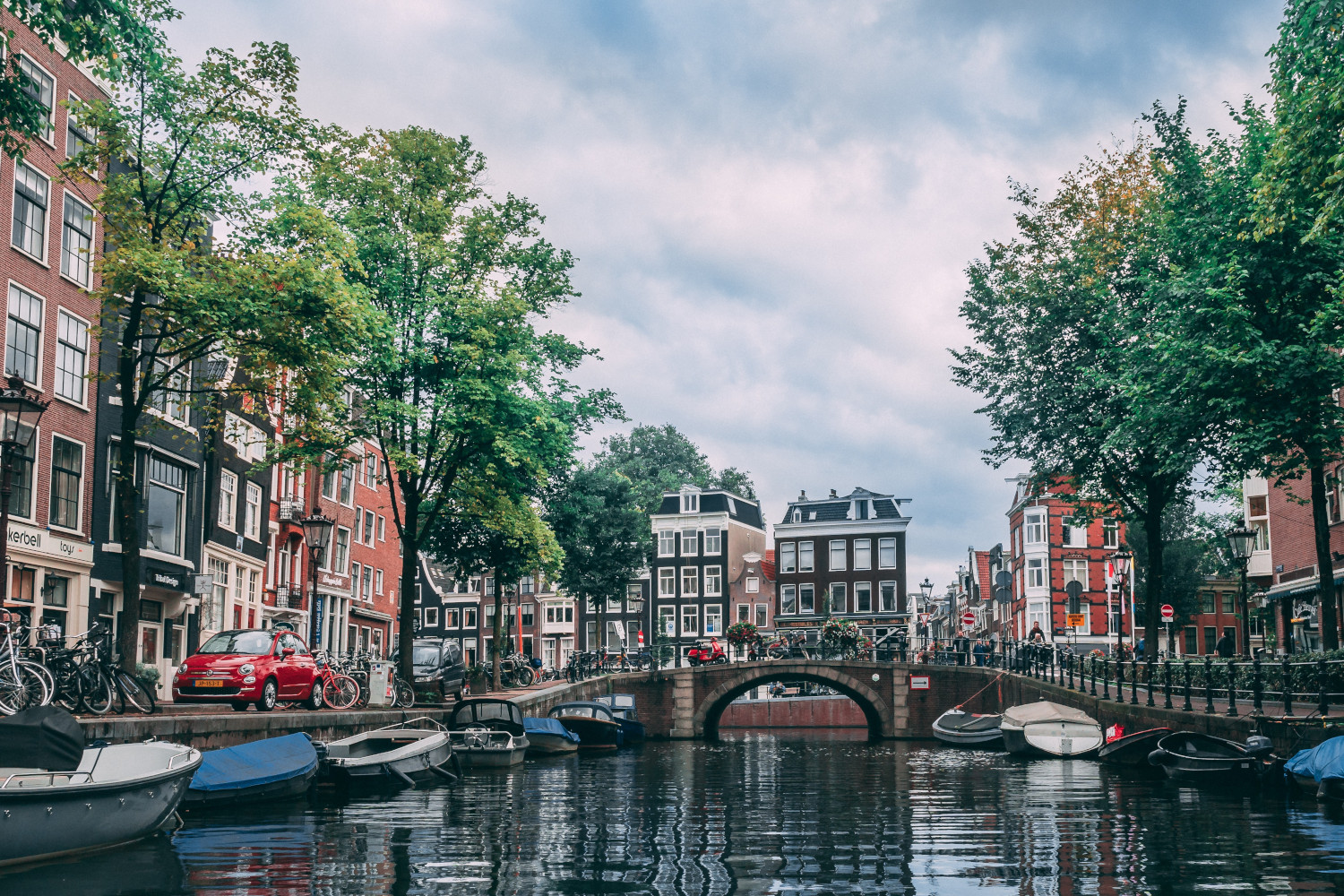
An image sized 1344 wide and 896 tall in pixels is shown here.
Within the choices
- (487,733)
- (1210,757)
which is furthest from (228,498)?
(1210,757)

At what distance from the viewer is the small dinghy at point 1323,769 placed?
18578mm

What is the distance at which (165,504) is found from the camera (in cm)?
3631

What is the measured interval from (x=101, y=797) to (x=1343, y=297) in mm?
20283

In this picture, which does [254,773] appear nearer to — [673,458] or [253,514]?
[253,514]

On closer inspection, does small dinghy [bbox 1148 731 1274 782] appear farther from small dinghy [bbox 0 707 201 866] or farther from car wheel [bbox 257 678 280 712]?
car wheel [bbox 257 678 280 712]

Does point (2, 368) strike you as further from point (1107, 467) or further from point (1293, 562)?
point (1293, 562)

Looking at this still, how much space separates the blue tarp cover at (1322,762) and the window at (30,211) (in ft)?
90.3

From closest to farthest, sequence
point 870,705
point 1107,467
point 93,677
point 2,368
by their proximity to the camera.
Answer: point 93,677 → point 2,368 → point 1107,467 → point 870,705

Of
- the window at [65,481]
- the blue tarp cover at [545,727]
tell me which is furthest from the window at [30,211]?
the blue tarp cover at [545,727]

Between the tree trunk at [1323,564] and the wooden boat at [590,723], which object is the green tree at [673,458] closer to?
the wooden boat at [590,723]

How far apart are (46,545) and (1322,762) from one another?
85.4ft

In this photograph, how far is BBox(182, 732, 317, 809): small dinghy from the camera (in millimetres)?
18875

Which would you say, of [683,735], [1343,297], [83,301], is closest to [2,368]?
[83,301]

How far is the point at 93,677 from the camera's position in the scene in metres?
19.9
